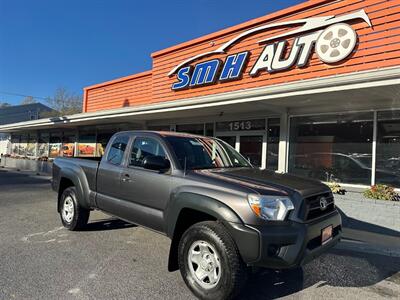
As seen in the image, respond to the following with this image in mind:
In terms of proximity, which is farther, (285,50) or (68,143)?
(68,143)

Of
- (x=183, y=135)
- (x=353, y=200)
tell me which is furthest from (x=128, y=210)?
(x=353, y=200)

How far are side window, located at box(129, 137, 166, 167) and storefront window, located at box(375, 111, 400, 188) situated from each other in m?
6.34

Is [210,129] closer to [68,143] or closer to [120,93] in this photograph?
[120,93]

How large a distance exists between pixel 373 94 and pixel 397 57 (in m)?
1.09

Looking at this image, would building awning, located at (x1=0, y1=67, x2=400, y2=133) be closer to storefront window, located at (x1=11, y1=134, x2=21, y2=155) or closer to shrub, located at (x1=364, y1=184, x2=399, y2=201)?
shrub, located at (x1=364, y1=184, x2=399, y2=201)

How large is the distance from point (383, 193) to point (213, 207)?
5544mm

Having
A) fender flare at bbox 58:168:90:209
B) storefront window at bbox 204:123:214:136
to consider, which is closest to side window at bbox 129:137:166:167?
fender flare at bbox 58:168:90:209

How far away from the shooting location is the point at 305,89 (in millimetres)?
7637

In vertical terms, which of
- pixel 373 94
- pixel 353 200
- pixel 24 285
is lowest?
pixel 24 285

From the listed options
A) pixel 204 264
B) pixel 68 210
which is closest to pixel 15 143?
pixel 68 210

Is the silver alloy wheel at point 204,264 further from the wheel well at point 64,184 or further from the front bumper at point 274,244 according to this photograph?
the wheel well at point 64,184

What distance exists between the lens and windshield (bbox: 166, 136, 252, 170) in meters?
4.59

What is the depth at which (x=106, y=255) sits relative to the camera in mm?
5105

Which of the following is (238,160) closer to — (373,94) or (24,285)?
(24,285)
